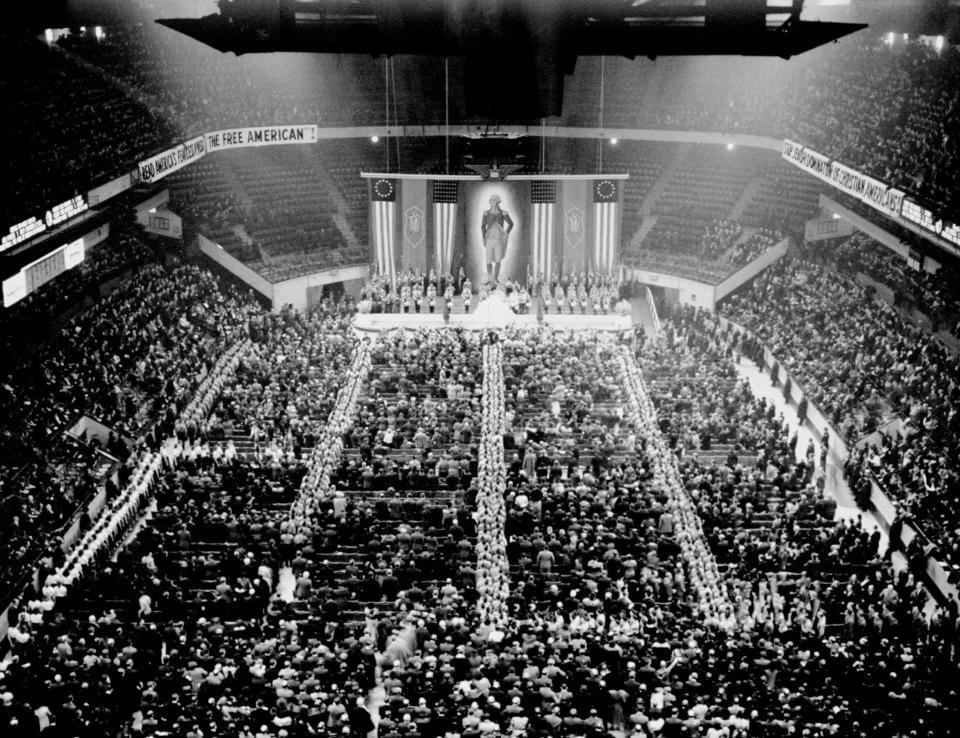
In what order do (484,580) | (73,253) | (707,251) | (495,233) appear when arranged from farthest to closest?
1. (707,251)
2. (495,233)
3. (73,253)
4. (484,580)

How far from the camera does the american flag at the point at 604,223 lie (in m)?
46.0

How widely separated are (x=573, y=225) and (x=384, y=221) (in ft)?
24.1

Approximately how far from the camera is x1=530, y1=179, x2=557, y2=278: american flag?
4559 cm

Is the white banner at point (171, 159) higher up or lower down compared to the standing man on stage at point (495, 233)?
higher up

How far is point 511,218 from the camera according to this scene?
1805 inches

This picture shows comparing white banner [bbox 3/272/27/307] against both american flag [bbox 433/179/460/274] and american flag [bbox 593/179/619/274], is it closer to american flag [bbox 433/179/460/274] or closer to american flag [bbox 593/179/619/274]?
american flag [bbox 433/179/460/274]

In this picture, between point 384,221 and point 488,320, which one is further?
point 384,221

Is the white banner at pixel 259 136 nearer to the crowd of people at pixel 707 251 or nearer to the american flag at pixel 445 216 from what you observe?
the american flag at pixel 445 216

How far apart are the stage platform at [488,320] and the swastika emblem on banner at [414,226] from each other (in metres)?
4.47

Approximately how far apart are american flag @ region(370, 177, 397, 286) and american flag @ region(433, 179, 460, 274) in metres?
1.65

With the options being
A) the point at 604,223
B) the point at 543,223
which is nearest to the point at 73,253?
the point at 543,223

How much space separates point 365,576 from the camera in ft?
74.1

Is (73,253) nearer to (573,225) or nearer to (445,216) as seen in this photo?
(445,216)

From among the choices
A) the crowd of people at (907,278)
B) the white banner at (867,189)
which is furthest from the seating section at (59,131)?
the crowd of people at (907,278)
